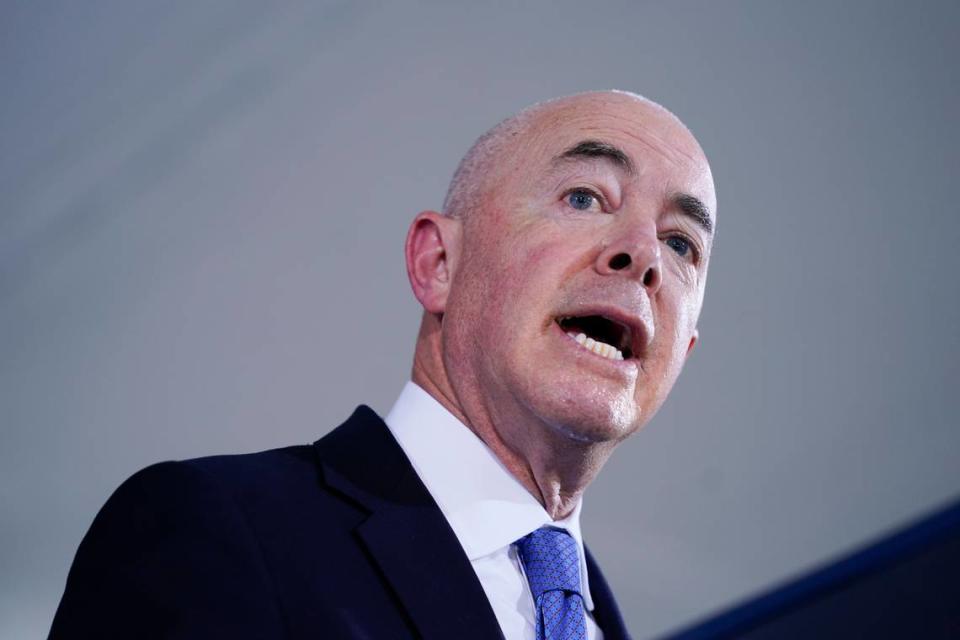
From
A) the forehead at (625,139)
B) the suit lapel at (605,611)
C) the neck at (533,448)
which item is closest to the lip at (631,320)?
the neck at (533,448)

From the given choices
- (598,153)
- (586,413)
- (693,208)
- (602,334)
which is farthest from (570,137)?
(586,413)

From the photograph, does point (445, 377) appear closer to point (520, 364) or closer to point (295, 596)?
point (520, 364)

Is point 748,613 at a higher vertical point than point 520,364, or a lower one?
lower

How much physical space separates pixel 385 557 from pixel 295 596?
12 cm

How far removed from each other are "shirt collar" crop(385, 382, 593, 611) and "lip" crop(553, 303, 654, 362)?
0.72 feet

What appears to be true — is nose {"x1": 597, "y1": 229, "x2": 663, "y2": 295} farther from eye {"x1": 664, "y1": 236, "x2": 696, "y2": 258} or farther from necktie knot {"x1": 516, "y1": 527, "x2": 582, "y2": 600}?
necktie knot {"x1": 516, "y1": 527, "x2": 582, "y2": 600}

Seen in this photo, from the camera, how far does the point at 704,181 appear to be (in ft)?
5.26

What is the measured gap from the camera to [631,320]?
1353 mm

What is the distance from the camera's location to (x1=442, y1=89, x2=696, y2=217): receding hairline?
1598 mm

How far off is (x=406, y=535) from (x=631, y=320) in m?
0.42

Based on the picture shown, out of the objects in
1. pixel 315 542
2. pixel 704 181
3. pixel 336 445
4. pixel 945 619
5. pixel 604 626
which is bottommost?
pixel 604 626

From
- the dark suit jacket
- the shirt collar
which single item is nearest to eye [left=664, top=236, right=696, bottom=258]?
the shirt collar

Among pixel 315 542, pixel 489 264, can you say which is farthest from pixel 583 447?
pixel 315 542

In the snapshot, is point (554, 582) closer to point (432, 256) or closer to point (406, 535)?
point (406, 535)
